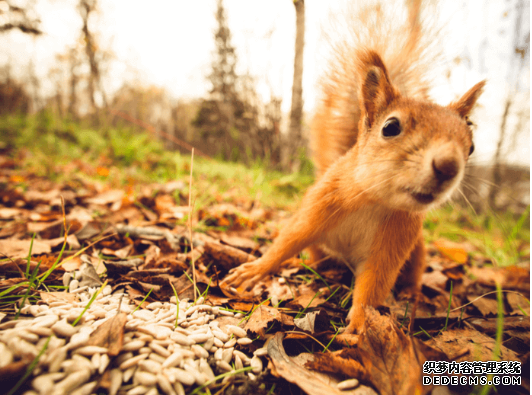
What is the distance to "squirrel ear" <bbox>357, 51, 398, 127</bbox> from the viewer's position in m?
1.24

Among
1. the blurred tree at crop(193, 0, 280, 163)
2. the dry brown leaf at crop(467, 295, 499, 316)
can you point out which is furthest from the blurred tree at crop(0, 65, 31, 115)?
the dry brown leaf at crop(467, 295, 499, 316)

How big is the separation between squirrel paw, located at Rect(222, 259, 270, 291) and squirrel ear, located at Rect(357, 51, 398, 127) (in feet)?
2.99

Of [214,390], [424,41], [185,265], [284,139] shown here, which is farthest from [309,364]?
[284,139]

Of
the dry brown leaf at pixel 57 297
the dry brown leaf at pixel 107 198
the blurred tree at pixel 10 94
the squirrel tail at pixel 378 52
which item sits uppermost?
the blurred tree at pixel 10 94

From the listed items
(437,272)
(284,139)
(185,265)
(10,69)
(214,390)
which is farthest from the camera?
(10,69)

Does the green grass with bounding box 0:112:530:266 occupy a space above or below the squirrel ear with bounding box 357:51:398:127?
below

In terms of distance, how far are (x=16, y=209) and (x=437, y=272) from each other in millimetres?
3257

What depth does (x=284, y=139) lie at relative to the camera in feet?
16.9

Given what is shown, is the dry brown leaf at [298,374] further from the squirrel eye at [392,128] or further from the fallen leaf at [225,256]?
the squirrel eye at [392,128]

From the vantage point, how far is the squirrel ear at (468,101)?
1.30m

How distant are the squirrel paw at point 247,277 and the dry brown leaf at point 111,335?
1.95ft

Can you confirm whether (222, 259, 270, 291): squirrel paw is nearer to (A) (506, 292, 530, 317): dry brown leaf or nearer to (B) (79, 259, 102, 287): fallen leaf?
(B) (79, 259, 102, 287): fallen leaf

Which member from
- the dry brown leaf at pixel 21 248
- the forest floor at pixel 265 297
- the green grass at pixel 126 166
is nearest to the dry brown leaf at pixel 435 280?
the forest floor at pixel 265 297

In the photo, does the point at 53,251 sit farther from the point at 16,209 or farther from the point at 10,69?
the point at 10,69
